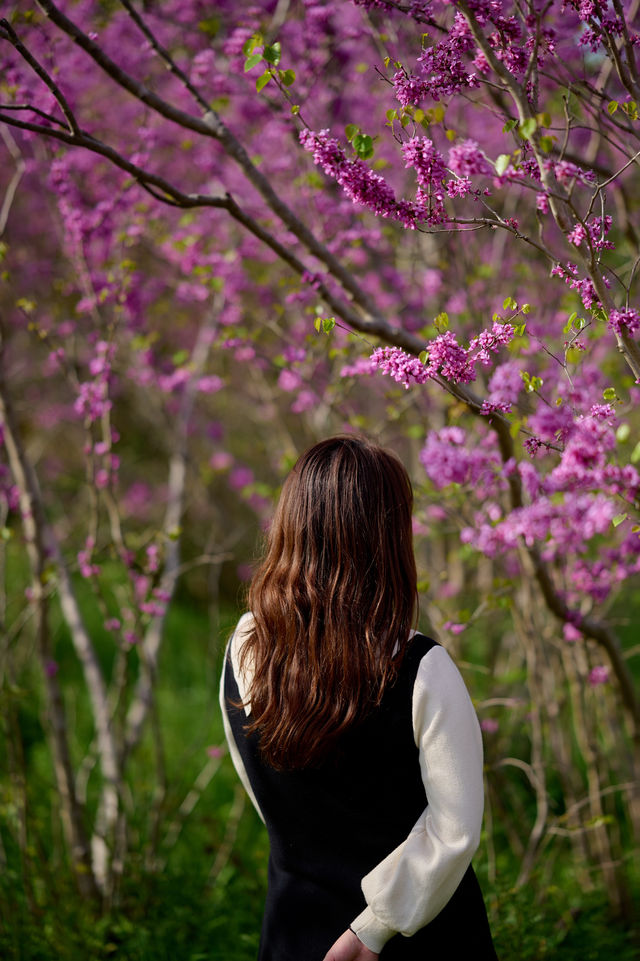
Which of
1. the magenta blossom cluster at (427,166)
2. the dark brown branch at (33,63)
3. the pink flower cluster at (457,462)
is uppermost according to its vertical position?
the dark brown branch at (33,63)

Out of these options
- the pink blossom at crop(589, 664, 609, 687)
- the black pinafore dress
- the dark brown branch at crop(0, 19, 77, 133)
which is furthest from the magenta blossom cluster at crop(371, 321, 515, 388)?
the pink blossom at crop(589, 664, 609, 687)

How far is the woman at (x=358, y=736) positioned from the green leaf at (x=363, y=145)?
61cm

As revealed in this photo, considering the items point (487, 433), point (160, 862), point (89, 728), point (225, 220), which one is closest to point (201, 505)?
point (89, 728)

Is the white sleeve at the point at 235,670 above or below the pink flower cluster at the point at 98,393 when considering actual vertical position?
below

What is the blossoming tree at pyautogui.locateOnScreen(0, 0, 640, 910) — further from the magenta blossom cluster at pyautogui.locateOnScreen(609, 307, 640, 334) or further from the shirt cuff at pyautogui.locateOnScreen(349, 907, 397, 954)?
the shirt cuff at pyautogui.locateOnScreen(349, 907, 397, 954)

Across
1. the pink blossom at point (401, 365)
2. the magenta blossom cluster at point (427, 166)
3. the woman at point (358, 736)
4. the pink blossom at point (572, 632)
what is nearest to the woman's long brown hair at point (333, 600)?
the woman at point (358, 736)

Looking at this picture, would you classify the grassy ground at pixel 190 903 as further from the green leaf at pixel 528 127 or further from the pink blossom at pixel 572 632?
the green leaf at pixel 528 127

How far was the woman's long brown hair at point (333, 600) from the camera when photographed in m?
1.49

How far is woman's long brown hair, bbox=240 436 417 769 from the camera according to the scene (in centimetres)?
149

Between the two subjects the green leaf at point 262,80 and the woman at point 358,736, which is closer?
the woman at point 358,736

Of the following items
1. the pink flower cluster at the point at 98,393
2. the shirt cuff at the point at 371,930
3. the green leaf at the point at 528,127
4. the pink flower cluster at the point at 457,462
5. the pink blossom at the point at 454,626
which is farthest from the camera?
the pink flower cluster at the point at 98,393

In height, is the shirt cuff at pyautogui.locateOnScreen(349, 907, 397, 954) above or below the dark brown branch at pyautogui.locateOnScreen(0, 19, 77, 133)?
below

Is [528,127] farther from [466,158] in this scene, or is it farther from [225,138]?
[225,138]

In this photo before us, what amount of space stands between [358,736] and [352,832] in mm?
215
